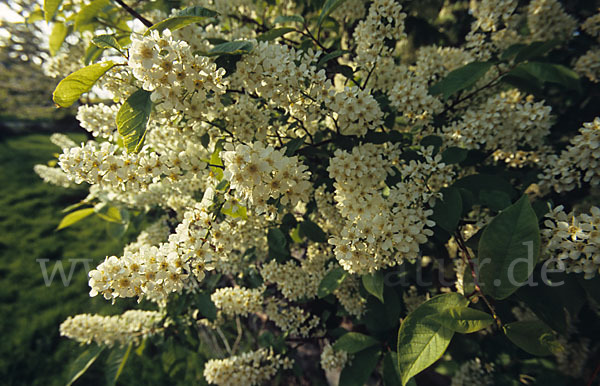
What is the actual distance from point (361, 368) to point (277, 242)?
90cm

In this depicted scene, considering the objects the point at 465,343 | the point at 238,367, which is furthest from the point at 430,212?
the point at 238,367

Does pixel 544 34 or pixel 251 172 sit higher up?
pixel 544 34

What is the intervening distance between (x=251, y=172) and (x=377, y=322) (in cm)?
136

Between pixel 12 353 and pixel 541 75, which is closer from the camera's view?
pixel 541 75

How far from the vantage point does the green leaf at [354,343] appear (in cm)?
175

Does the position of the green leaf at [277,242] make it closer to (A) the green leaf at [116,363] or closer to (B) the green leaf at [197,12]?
(B) the green leaf at [197,12]

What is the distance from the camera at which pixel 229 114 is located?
56.8 inches

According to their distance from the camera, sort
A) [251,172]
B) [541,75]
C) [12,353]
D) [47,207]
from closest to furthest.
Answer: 1. [251,172]
2. [541,75]
3. [12,353]
4. [47,207]

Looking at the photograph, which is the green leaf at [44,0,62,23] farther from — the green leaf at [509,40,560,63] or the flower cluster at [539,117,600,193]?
the flower cluster at [539,117,600,193]

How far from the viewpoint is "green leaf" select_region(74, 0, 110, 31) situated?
5.64 ft

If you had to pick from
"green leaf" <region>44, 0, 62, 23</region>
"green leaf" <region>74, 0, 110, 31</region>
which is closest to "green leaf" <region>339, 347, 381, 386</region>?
"green leaf" <region>74, 0, 110, 31</region>

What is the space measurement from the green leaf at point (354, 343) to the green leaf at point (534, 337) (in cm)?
86

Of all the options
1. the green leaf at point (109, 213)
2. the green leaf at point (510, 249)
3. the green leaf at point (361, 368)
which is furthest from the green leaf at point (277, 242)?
the green leaf at point (109, 213)

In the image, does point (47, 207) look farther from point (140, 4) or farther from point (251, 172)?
point (251, 172)
